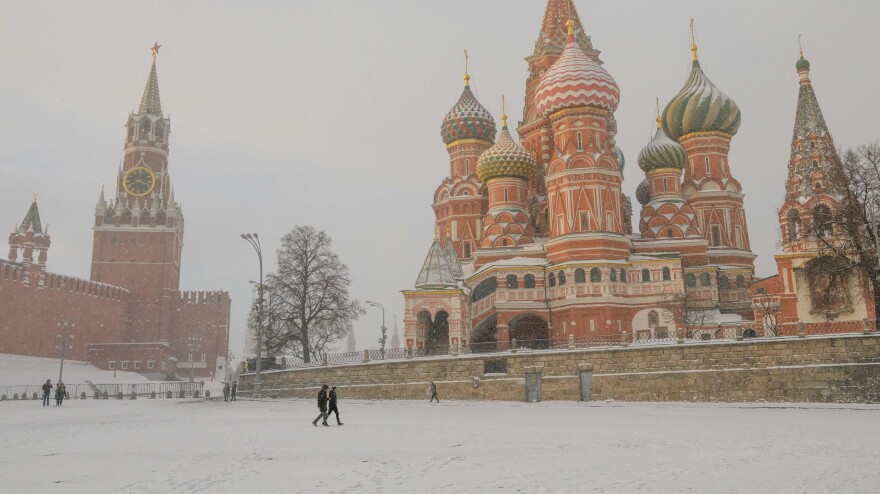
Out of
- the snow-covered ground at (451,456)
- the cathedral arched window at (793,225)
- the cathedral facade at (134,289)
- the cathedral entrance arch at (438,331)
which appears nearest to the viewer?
the snow-covered ground at (451,456)

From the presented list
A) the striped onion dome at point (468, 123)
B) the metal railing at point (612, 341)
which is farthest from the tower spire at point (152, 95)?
the metal railing at point (612, 341)

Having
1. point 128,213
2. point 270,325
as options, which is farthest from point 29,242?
point 270,325

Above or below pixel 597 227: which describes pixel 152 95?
above

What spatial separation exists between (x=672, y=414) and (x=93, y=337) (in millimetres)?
61009

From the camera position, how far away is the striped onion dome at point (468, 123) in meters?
52.6

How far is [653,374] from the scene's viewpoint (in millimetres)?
27125

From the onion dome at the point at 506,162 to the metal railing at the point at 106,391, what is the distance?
2203 centimetres

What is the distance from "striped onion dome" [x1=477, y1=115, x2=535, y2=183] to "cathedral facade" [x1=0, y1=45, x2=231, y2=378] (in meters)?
39.3

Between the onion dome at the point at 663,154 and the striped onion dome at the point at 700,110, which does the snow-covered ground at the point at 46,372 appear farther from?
the striped onion dome at the point at 700,110

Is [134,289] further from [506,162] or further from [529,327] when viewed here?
[529,327]

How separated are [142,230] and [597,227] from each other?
55.7 m

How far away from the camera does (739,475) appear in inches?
328

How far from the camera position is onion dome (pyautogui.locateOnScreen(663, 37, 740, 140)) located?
156 ft

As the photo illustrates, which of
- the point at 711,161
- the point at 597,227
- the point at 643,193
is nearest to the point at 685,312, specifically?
the point at 597,227
